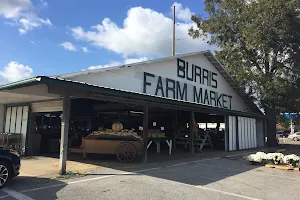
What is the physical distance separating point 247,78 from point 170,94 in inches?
408

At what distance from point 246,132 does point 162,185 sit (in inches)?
612

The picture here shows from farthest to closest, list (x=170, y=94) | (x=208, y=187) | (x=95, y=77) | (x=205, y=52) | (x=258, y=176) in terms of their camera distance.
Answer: (x=205, y=52)
(x=170, y=94)
(x=95, y=77)
(x=258, y=176)
(x=208, y=187)

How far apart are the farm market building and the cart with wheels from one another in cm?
14

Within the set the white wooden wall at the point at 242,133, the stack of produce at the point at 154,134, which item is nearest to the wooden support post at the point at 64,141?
the stack of produce at the point at 154,134

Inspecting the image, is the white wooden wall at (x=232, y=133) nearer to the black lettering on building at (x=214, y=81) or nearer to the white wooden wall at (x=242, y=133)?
the white wooden wall at (x=242, y=133)

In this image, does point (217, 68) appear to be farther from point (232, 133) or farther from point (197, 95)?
point (232, 133)

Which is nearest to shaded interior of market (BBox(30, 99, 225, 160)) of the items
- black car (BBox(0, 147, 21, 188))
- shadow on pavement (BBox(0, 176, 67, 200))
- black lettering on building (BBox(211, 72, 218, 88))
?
black lettering on building (BBox(211, 72, 218, 88))

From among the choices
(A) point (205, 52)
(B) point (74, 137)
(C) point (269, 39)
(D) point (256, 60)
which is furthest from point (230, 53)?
(B) point (74, 137)

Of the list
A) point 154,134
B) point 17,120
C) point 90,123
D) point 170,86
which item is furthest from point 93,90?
point 90,123

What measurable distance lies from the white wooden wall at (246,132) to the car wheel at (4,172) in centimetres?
1665

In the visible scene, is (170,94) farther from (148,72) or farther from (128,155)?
(128,155)

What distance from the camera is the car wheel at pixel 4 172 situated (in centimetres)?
723

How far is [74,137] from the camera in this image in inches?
661

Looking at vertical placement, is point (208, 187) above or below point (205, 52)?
below
